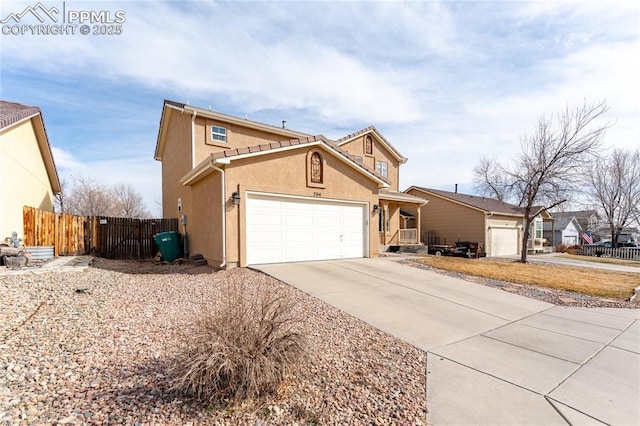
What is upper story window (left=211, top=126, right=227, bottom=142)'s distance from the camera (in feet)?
44.1

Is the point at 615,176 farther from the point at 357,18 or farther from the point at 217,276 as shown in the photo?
the point at 217,276

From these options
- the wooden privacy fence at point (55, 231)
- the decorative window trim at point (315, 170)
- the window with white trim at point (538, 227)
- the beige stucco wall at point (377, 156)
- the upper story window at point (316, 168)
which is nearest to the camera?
the decorative window trim at point (315, 170)

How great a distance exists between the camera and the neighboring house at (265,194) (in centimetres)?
916

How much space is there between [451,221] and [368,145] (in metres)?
9.10

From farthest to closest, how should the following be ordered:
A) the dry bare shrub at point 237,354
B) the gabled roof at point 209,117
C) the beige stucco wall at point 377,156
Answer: the beige stucco wall at point 377,156, the gabled roof at point 209,117, the dry bare shrub at point 237,354

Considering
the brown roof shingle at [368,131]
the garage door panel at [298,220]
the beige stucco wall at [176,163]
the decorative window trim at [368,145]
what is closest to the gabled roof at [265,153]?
the beige stucco wall at [176,163]

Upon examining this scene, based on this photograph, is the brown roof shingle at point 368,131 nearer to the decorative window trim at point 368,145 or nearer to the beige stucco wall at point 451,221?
the decorative window trim at point 368,145

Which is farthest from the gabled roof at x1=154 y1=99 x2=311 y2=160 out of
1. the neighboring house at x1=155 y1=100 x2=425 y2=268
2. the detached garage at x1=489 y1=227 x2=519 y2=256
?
the detached garage at x1=489 y1=227 x2=519 y2=256

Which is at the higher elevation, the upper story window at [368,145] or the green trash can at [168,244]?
the upper story window at [368,145]

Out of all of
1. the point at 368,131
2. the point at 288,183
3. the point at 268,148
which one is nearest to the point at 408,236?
Result: the point at 368,131

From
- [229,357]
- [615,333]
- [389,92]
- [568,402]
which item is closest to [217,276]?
[229,357]

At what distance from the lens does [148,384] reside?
9.36ft

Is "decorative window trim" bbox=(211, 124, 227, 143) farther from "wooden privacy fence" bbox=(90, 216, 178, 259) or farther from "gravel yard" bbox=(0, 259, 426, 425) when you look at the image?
"gravel yard" bbox=(0, 259, 426, 425)

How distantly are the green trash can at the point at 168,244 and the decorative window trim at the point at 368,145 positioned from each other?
43.4ft
